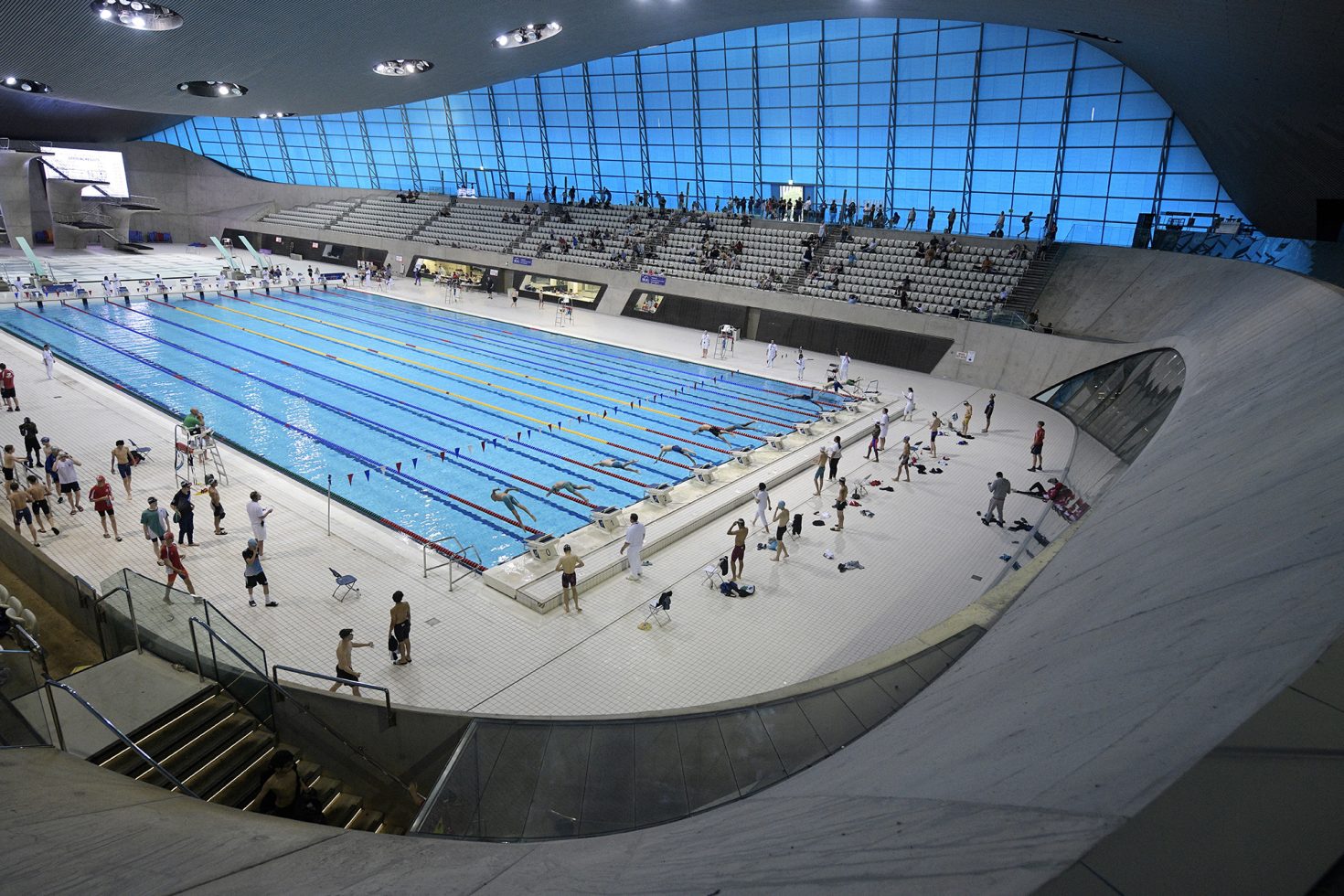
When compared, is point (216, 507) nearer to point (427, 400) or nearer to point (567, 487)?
point (567, 487)

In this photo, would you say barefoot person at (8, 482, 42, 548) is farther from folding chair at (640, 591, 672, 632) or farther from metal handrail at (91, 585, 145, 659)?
folding chair at (640, 591, 672, 632)

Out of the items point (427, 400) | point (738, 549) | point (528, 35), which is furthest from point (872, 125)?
point (738, 549)

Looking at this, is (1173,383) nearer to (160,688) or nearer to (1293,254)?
(1293,254)

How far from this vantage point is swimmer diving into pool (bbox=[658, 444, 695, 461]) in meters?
16.3

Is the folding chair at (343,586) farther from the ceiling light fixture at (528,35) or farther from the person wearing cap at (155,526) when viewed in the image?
the ceiling light fixture at (528,35)

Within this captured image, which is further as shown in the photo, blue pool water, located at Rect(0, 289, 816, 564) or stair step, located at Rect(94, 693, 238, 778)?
blue pool water, located at Rect(0, 289, 816, 564)

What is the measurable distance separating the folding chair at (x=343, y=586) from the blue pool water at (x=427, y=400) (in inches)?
88.2

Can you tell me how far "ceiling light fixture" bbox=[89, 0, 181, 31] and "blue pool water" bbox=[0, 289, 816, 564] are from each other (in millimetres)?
8327

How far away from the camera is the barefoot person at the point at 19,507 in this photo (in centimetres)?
1038

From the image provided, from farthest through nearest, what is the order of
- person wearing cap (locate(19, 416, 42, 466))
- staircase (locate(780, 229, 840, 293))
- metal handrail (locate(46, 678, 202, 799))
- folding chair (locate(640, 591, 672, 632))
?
1. staircase (locate(780, 229, 840, 293))
2. person wearing cap (locate(19, 416, 42, 466))
3. folding chair (locate(640, 591, 672, 632))
4. metal handrail (locate(46, 678, 202, 799))

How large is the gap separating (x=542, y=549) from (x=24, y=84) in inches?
884

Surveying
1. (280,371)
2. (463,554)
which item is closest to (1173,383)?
(463,554)

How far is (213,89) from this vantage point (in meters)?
23.3

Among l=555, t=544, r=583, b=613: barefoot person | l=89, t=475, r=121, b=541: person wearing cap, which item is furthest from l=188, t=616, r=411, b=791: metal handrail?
l=89, t=475, r=121, b=541: person wearing cap
